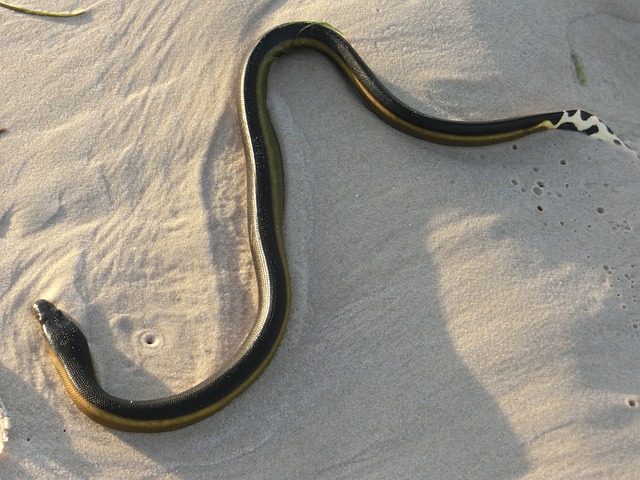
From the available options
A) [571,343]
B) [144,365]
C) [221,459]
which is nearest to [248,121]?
[144,365]

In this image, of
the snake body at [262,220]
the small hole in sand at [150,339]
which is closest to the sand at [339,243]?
the small hole in sand at [150,339]

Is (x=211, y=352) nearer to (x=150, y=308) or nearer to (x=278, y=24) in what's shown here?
(x=150, y=308)

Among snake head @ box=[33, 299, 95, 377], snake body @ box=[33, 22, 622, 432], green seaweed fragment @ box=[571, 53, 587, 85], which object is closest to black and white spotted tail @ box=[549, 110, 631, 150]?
snake body @ box=[33, 22, 622, 432]

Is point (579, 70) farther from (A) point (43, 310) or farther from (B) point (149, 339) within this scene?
(A) point (43, 310)

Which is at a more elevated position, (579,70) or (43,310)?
(43,310)

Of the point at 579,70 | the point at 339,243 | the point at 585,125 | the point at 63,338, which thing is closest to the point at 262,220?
the point at 339,243
